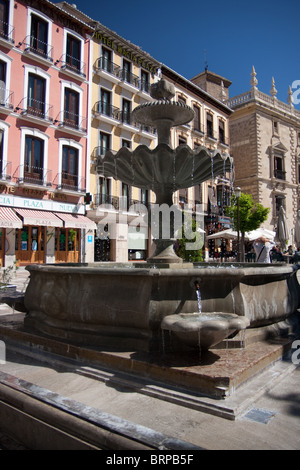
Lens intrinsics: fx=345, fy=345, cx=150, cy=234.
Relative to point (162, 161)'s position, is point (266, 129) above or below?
above

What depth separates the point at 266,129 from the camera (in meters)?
32.0

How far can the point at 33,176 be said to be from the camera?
1798 centimetres

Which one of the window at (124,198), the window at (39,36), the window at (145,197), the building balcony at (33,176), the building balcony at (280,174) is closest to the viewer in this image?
the building balcony at (33,176)

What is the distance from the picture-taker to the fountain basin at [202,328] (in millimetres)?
2736

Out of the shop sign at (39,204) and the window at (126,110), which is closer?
the shop sign at (39,204)

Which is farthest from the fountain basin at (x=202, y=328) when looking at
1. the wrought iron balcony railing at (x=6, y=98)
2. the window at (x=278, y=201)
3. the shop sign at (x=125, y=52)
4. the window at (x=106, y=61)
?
the window at (x=278, y=201)

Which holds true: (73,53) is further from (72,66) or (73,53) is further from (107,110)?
(107,110)

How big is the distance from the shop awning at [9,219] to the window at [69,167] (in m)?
3.80

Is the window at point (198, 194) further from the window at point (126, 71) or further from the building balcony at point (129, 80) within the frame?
the window at point (126, 71)

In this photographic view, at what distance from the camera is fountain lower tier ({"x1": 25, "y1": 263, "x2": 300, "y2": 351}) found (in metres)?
3.35

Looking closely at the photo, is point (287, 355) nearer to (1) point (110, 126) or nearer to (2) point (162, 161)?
(2) point (162, 161)

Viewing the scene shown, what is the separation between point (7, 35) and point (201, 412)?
19.8m

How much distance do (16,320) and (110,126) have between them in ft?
63.3
